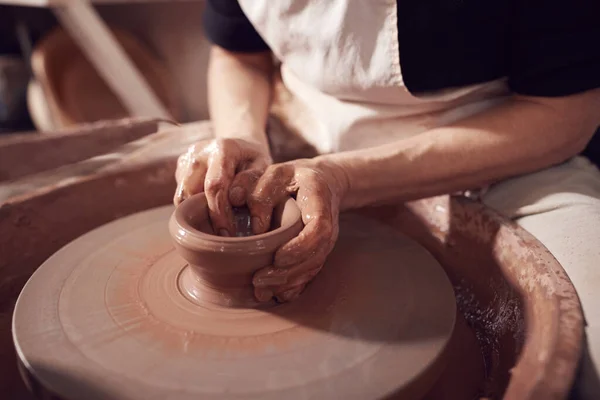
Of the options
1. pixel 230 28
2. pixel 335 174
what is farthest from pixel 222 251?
pixel 230 28

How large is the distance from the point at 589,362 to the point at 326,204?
0.43 meters

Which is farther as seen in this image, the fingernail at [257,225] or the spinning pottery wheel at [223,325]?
the fingernail at [257,225]

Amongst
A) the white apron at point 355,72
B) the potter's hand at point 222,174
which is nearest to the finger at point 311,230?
the potter's hand at point 222,174

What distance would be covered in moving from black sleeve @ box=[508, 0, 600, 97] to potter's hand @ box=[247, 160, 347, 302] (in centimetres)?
43

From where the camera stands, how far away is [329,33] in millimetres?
1103

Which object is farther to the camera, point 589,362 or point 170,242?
point 170,242

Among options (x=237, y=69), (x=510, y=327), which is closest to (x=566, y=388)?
(x=510, y=327)

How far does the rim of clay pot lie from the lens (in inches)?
31.3

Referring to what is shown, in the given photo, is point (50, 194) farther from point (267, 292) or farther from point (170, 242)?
point (267, 292)

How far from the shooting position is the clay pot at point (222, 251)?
0.80 metres

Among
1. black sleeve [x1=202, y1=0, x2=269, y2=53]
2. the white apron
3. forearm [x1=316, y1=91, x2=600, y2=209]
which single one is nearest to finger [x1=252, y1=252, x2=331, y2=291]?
forearm [x1=316, y1=91, x2=600, y2=209]

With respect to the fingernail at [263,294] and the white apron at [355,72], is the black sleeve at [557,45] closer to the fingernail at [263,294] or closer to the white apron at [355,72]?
the white apron at [355,72]

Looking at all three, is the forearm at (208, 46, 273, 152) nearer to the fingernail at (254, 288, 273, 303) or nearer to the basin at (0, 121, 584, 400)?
the basin at (0, 121, 584, 400)

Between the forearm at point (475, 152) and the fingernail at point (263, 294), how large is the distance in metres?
0.27
